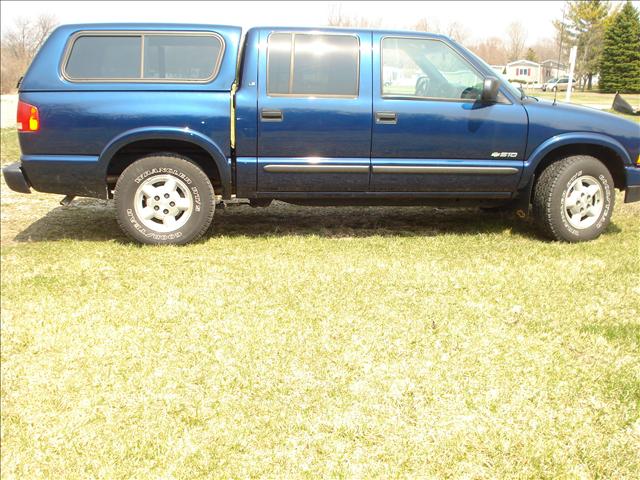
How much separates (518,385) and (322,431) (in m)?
1.04

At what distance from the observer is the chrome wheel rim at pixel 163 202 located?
16.6 feet

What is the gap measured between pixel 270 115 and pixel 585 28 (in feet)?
53.0

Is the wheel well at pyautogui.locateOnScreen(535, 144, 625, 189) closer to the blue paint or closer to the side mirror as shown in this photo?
the blue paint

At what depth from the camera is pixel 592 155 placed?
5496mm

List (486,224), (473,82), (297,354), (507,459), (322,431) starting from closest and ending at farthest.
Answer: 1. (507,459)
2. (322,431)
3. (297,354)
4. (473,82)
5. (486,224)

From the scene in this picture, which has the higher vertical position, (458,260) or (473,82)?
(473,82)

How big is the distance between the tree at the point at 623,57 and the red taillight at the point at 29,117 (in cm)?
820

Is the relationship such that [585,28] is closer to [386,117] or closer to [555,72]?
[555,72]

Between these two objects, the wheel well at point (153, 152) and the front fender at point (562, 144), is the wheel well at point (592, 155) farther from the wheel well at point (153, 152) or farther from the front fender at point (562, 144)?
the wheel well at point (153, 152)

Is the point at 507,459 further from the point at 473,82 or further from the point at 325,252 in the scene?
the point at 473,82

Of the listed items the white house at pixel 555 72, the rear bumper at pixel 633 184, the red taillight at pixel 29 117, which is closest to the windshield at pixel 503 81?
the rear bumper at pixel 633 184

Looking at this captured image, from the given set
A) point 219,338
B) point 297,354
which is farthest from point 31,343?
point 297,354

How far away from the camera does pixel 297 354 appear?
3.18 m

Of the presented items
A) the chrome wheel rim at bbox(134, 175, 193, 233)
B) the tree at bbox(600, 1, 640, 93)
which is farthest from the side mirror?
the tree at bbox(600, 1, 640, 93)
